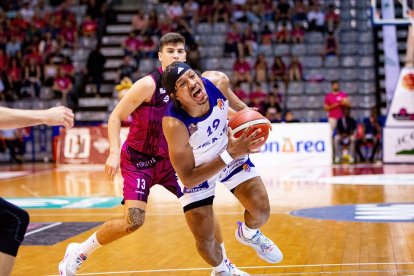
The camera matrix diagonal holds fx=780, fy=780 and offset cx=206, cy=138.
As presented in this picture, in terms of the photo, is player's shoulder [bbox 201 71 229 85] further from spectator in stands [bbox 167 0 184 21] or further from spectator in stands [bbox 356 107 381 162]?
spectator in stands [bbox 167 0 184 21]

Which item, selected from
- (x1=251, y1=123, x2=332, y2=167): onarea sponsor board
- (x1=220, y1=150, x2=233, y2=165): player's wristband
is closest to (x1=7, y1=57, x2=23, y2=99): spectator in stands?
(x1=251, y1=123, x2=332, y2=167): onarea sponsor board

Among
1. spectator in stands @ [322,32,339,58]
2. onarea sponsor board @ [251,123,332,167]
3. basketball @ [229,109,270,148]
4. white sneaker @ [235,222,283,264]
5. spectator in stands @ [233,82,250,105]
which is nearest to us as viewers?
basketball @ [229,109,270,148]

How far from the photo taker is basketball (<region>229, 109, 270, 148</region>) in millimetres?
5375

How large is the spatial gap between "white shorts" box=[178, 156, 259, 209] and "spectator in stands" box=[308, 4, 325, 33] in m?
18.4

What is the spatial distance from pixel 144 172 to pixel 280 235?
8.61 ft

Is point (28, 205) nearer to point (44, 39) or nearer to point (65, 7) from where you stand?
point (44, 39)

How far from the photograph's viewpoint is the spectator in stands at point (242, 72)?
22400 mm

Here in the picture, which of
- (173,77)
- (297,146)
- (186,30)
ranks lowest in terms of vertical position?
(297,146)

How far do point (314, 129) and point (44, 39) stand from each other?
10608 mm

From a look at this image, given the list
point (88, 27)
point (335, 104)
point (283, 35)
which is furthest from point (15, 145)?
point (335, 104)

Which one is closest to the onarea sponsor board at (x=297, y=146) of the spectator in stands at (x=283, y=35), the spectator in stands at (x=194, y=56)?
the spectator in stands at (x=194, y=56)

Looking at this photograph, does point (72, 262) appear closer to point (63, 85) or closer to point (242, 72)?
point (242, 72)

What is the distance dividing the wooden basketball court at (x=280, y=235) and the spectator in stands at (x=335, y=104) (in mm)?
4286

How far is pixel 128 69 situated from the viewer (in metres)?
23.6
